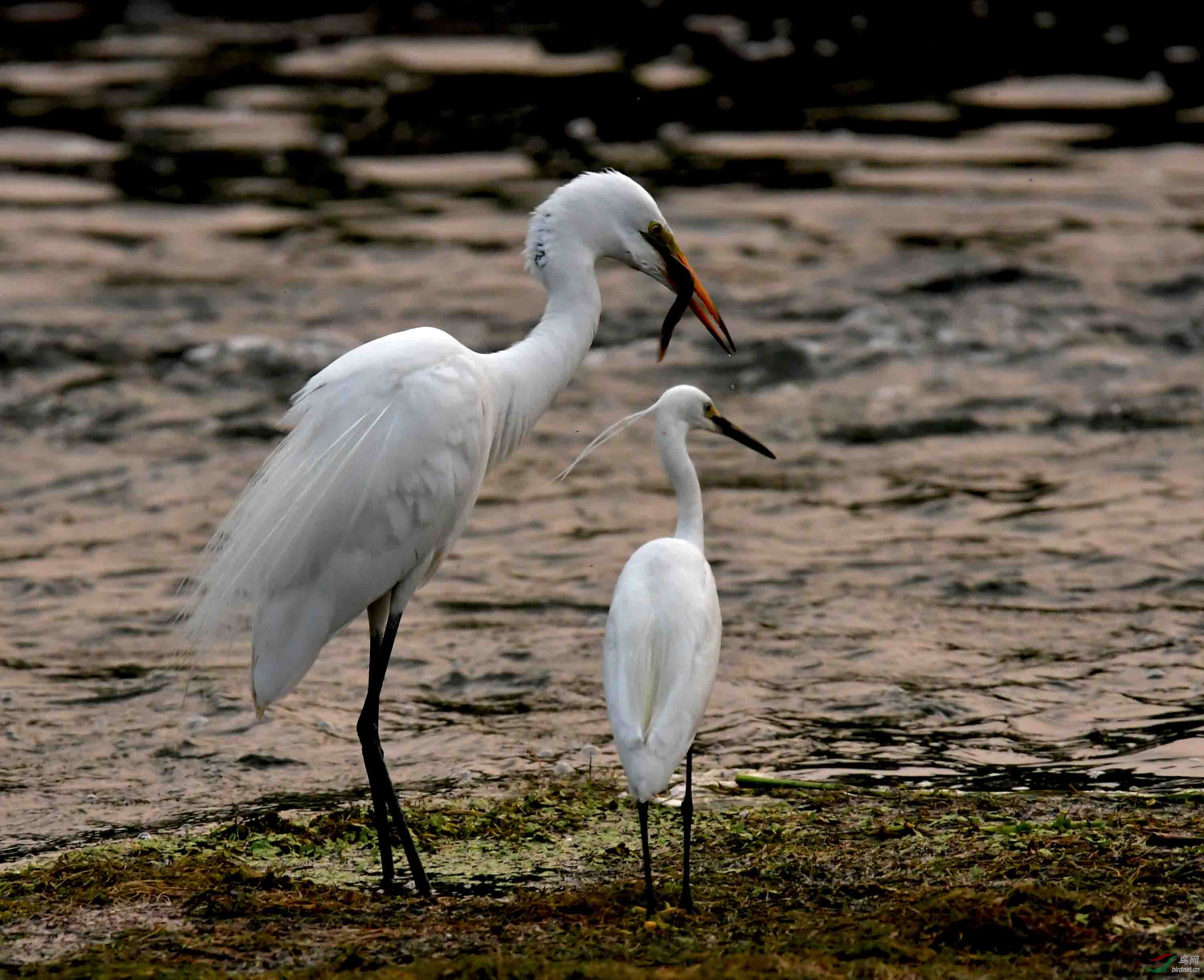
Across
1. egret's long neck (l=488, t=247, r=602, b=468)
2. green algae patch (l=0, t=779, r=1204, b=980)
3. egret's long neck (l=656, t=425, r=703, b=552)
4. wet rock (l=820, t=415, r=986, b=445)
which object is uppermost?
egret's long neck (l=488, t=247, r=602, b=468)

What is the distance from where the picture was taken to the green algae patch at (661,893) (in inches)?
160

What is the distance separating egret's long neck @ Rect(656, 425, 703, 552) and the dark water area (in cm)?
118

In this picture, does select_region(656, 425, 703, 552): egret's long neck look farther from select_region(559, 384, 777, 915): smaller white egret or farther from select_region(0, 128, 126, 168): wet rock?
select_region(0, 128, 126, 168): wet rock

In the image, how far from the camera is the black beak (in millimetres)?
5543

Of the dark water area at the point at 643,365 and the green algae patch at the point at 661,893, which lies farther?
the dark water area at the point at 643,365

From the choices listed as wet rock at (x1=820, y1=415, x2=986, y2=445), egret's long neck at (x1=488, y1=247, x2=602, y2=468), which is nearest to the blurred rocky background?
wet rock at (x1=820, y1=415, x2=986, y2=445)

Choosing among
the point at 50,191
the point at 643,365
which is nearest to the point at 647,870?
the point at 643,365

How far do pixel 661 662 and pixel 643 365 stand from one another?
705 cm

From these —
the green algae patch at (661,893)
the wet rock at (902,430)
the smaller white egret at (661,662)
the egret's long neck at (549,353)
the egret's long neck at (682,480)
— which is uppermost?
the egret's long neck at (549,353)

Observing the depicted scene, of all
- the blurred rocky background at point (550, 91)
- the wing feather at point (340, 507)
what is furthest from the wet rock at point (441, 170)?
Result: the wing feather at point (340, 507)

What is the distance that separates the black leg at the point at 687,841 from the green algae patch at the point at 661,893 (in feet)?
0.16

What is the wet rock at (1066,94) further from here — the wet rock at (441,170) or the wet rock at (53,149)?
the wet rock at (53,149)

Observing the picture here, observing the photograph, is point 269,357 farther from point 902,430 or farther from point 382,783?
point 382,783

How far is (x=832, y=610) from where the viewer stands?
7824 millimetres
